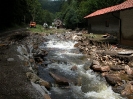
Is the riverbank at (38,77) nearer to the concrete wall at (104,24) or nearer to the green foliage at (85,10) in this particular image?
the concrete wall at (104,24)

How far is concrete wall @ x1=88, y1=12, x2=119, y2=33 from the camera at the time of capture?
25.7 m

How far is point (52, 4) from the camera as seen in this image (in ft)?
598

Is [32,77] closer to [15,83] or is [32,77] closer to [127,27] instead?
[15,83]

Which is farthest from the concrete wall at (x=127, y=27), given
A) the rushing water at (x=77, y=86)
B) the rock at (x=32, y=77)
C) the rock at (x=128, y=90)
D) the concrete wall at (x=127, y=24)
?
the rock at (x=32, y=77)

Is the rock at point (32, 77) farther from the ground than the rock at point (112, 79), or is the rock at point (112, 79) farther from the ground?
the rock at point (32, 77)

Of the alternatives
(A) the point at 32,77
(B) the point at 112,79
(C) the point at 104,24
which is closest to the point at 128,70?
(B) the point at 112,79

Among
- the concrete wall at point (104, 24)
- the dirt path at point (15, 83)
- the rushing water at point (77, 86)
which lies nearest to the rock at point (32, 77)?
the dirt path at point (15, 83)

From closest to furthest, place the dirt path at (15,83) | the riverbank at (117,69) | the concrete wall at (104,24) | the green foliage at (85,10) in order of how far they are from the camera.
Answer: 1. the dirt path at (15,83)
2. the riverbank at (117,69)
3. the concrete wall at (104,24)
4. the green foliage at (85,10)

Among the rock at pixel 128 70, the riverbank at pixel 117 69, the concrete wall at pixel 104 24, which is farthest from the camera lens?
the concrete wall at pixel 104 24

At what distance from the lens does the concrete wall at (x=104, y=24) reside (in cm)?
2570

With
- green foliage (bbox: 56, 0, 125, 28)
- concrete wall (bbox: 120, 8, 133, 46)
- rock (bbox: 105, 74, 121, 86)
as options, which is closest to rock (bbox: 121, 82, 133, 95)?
rock (bbox: 105, 74, 121, 86)

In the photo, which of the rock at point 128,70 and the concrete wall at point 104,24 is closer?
the rock at point 128,70

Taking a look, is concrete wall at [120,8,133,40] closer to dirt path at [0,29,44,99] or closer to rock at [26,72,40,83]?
dirt path at [0,29,44,99]

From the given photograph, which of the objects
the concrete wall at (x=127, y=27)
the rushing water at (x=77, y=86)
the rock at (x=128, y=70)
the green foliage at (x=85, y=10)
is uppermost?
the green foliage at (x=85, y=10)
